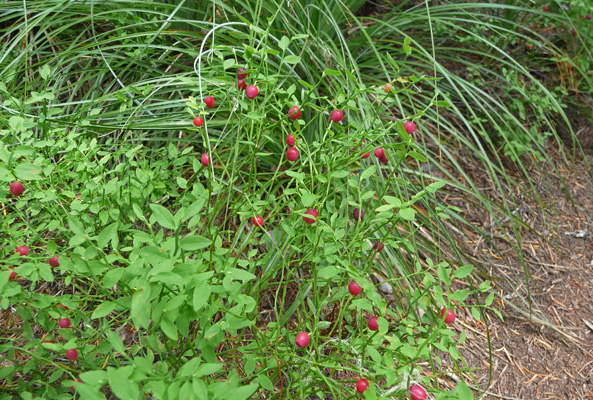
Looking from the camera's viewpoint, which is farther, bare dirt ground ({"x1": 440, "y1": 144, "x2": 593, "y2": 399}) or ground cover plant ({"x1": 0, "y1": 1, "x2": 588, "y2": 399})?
bare dirt ground ({"x1": 440, "y1": 144, "x2": 593, "y2": 399})

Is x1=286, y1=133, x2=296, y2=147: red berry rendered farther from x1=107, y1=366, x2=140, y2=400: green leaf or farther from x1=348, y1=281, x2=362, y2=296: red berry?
x1=107, y1=366, x2=140, y2=400: green leaf

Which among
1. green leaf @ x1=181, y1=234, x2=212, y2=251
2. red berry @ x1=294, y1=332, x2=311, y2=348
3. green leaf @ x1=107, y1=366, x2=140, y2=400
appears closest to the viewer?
green leaf @ x1=107, y1=366, x2=140, y2=400

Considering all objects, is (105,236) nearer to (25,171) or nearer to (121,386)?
(25,171)

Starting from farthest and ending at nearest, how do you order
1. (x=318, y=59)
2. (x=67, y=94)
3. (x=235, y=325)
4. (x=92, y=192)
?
(x=67, y=94), (x=318, y=59), (x=92, y=192), (x=235, y=325)

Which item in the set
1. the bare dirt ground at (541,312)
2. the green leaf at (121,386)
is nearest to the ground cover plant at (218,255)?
the green leaf at (121,386)

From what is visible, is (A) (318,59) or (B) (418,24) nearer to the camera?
(A) (318,59)

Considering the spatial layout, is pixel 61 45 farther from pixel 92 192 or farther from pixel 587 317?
pixel 587 317

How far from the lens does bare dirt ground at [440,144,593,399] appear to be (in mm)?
1595

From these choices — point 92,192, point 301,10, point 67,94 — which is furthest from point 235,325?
point 67,94

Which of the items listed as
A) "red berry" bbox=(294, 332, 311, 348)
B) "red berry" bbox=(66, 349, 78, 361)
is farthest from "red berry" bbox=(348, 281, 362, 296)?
"red berry" bbox=(66, 349, 78, 361)

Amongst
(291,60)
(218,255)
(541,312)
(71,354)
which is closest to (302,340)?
(218,255)

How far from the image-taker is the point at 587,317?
1.83 meters

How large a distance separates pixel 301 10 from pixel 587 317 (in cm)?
167

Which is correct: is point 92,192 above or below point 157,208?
below
